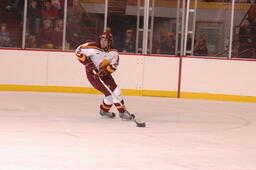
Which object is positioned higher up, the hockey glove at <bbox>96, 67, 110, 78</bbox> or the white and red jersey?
the white and red jersey

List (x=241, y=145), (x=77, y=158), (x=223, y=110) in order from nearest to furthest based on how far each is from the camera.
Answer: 1. (x=77, y=158)
2. (x=241, y=145)
3. (x=223, y=110)

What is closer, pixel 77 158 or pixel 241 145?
pixel 77 158

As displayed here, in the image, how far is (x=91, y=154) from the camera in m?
5.59

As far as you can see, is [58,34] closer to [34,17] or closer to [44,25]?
[44,25]

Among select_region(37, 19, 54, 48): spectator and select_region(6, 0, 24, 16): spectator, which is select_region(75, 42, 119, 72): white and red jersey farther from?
select_region(6, 0, 24, 16): spectator

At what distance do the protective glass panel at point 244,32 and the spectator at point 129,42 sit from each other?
1.95 metres

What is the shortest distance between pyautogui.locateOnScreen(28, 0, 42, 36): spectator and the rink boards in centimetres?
65

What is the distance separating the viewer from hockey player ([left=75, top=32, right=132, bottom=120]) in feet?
27.2

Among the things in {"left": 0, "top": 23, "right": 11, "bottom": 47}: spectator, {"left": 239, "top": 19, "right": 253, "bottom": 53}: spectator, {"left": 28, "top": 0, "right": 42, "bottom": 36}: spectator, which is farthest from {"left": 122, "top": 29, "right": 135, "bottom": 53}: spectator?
{"left": 0, "top": 23, "right": 11, "bottom": 47}: spectator

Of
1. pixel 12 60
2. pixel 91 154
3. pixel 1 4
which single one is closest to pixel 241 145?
pixel 91 154

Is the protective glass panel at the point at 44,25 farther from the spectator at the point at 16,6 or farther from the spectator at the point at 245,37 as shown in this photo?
the spectator at the point at 245,37

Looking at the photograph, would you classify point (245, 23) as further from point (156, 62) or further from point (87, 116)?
point (87, 116)

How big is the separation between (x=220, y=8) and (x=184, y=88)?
6.39 ft

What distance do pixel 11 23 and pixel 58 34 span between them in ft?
3.10
